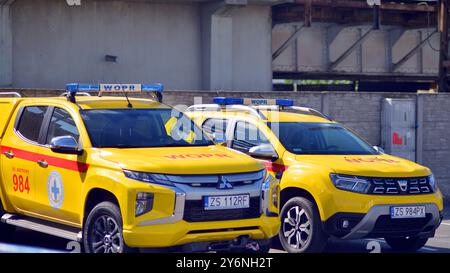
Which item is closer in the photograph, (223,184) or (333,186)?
(223,184)

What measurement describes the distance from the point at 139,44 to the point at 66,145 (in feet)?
42.7

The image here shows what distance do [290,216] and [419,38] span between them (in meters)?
17.7

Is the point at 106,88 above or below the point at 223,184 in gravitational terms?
above

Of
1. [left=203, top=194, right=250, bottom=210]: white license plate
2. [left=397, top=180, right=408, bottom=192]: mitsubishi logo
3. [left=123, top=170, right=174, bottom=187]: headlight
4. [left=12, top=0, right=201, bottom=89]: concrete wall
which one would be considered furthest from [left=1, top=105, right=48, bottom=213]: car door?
[left=12, top=0, right=201, bottom=89]: concrete wall

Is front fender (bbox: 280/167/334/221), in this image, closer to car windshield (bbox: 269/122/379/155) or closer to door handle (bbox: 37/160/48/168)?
car windshield (bbox: 269/122/379/155)

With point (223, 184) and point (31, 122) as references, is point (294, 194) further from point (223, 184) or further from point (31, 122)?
point (31, 122)

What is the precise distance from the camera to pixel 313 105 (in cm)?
1752

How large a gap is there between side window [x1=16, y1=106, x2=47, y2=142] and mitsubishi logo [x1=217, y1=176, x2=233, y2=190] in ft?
8.07

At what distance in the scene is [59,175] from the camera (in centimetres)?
952

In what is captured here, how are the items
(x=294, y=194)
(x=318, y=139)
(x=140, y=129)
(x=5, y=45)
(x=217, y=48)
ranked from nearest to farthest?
(x=140, y=129) < (x=294, y=194) < (x=318, y=139) < (x=5, y=45) < (x=217, y=48)

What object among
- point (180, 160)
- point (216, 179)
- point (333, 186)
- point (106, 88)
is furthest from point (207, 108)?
point (216, 179)

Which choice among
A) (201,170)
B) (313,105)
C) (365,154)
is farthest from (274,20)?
(201,170)

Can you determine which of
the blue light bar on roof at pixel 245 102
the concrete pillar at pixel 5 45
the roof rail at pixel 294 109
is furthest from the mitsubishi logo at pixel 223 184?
the concrete pillar at pixel 5 45
